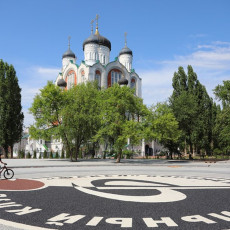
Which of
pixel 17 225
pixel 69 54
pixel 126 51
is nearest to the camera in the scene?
pixel 17 225

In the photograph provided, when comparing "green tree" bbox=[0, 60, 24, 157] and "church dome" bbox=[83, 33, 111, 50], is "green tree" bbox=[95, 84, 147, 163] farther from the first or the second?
"church dome" bbox=[83, 33, 111, 50]

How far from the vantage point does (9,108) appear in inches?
1793

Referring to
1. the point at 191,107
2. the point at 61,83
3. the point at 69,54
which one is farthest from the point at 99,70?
the point at 191,107

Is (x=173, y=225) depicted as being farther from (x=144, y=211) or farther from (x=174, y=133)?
(x=174, y=133)

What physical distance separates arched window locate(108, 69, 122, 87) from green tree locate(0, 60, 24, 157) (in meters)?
24.9

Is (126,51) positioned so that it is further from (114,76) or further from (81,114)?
(81,114)

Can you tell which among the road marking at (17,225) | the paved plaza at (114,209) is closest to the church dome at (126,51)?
the paved plaza at (114,209)

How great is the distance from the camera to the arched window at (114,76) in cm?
6594

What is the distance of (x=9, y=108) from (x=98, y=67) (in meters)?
25.3

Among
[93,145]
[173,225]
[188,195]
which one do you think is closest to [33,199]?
[173,225]

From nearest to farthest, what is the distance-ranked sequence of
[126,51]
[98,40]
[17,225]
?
[17,225] < [98,40] < [126,51]

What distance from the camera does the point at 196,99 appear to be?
147 ft

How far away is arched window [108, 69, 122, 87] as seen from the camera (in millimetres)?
65938

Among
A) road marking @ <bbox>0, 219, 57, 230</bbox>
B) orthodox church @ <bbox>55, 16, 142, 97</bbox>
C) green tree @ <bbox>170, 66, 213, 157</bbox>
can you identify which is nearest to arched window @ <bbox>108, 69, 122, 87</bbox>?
orthodox church @ <bbox>55, 16, 142, 97</bbox>
